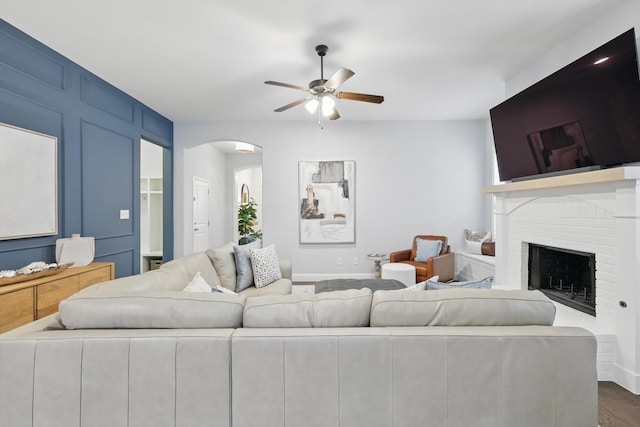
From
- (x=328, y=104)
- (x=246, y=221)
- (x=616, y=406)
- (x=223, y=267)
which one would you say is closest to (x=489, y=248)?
(x=616, y=406)

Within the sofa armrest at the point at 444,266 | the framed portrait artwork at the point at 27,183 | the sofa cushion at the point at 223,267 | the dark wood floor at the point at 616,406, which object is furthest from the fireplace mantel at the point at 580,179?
the framed portrait artwork at the point at 27,183

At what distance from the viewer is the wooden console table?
2088 mm

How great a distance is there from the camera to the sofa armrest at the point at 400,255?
4898 millimetres

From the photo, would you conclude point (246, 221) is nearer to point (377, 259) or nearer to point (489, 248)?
point (377, 259)

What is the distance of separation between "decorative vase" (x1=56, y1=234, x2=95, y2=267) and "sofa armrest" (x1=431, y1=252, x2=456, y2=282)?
3996 millimetres

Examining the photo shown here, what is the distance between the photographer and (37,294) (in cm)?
232

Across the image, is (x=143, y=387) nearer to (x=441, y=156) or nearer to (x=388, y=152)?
(x=388, y=152)

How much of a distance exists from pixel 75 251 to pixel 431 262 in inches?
160

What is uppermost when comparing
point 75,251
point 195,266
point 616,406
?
point 75,251

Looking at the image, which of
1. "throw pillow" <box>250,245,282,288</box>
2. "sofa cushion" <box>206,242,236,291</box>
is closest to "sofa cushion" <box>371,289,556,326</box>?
"throw pillow" <box>250,245,282,288</box>

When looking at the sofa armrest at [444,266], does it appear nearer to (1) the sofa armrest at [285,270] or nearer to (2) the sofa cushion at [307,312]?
(1) the sofa armrest at [285,270]

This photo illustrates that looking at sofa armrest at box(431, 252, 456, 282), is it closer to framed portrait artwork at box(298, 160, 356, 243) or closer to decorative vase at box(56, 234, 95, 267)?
framed portrait artwork at box(298, 160, 356, 243)

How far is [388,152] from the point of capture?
5.45 metres

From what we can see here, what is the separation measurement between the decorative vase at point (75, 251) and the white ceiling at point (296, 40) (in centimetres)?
173
